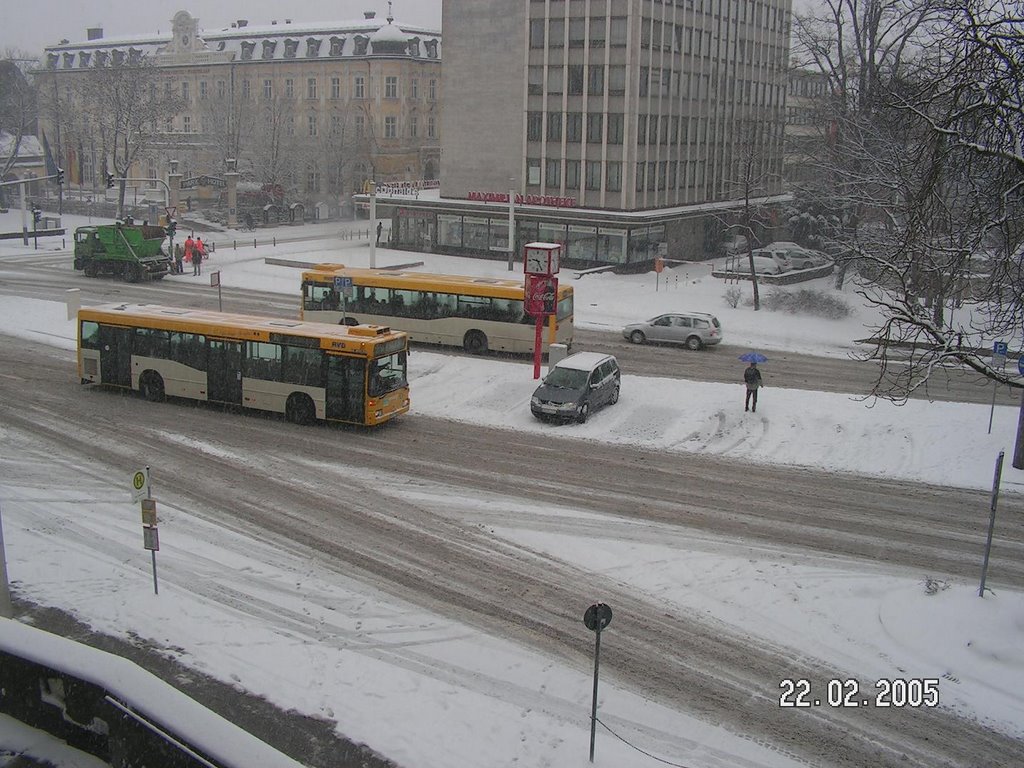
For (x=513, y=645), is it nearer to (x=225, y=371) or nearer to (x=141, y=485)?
(x=141, y=485)

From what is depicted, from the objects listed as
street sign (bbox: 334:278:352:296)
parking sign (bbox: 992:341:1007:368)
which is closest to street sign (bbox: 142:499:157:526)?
street sign (bbox: 334:278:352:296)

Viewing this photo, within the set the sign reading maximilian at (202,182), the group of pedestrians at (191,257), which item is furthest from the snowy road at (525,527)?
the sign reading maximilian at (202,182)

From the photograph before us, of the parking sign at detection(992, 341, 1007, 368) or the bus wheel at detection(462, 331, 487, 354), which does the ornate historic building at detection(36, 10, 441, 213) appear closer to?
the bus wheel at detection(462, 331, 487, 354)

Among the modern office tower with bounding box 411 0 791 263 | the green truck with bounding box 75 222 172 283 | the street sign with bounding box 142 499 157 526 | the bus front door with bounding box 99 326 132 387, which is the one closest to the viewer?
the street sign with bounding box 142 499 157 526

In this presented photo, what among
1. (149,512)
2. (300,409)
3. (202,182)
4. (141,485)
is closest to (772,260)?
(300,409)

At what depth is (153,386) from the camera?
1033 inches

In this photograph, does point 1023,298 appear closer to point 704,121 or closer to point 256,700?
point 256,700

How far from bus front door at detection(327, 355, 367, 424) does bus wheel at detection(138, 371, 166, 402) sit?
5.19m

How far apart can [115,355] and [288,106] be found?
62.1 metres

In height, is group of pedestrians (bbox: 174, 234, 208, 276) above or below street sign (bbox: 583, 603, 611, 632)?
above

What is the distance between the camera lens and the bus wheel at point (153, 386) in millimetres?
26172

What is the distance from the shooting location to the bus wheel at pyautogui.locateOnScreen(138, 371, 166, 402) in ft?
85.9

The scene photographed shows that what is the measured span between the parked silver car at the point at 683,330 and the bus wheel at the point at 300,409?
14195 mm

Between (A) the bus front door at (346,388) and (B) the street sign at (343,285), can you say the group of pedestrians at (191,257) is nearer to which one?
(B) the street sign at (343,285)
